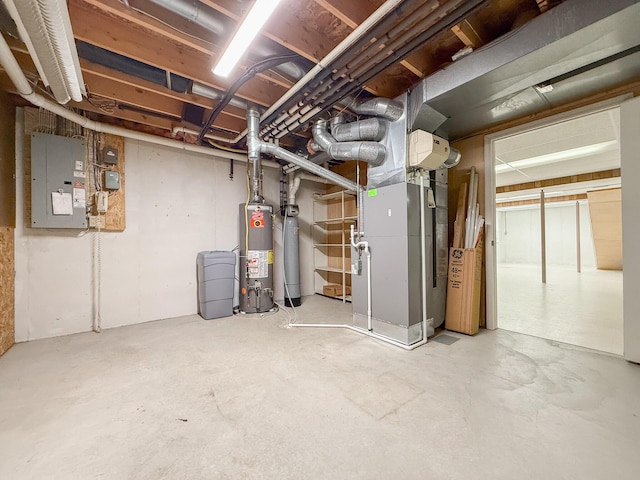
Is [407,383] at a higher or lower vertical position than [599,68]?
lower

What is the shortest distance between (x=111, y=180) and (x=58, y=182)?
0.49 metres

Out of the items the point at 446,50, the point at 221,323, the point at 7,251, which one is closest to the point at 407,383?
the point at 221,323

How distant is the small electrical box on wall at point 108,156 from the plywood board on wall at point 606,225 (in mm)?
12086

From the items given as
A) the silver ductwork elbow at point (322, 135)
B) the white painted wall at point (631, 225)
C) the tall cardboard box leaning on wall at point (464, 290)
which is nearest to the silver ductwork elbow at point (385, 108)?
the silver ductwork elbow at point (322, 135)

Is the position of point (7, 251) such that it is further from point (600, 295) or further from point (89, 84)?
point (600, 295)

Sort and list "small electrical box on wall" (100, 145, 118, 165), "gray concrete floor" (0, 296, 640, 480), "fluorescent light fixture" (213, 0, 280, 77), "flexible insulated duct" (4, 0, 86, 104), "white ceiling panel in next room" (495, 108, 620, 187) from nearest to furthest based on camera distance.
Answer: "gray concrete floor" (0, 296, 640, 480), "flexible insulated duct" (4, 0, 86, 104), "fluorescent light fixture" (213, 0, 280, 77), "small electrical box on wall" (100, 145, 118, 165), "white ceiling panel in next room" (495, 108, 620, 187)

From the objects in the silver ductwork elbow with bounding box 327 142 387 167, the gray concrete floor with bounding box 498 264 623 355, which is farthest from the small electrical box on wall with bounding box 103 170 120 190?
the gray concrete floor with bounding box 498 264 623 355

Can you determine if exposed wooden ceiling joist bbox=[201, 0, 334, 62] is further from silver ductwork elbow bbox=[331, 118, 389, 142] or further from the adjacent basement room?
silver ductwork elbow bbox=[331, 118, 389, 142]

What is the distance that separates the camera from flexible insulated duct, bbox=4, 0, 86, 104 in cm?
140

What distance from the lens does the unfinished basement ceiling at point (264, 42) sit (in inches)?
68.8

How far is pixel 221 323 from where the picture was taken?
3426 millimetres

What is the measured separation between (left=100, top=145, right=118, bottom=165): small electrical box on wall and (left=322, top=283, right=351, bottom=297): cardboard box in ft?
12.5

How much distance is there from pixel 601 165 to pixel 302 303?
7390 mm

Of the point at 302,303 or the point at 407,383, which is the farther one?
the point at 302,303
